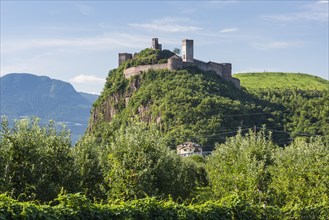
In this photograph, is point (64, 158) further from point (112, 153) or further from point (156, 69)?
point (156, 69)

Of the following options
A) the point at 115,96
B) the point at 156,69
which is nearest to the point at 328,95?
the point at 156,69

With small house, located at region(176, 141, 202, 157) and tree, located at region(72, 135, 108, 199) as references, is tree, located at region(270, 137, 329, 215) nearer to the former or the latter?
tree, located at region(72, 135, 108, 199)

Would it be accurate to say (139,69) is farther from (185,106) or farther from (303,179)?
(303,179)

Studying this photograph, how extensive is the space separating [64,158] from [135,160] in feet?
13.5

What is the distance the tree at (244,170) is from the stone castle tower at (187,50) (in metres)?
152

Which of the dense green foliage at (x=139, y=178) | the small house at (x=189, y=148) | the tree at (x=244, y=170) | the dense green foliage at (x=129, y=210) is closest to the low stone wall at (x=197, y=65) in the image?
the small house at (x=189, y=148)

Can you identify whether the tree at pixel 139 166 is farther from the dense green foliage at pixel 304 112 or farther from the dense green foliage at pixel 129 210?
the dense green foliage at pixel 304 112

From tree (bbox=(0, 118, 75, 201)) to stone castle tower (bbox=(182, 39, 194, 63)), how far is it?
166 m

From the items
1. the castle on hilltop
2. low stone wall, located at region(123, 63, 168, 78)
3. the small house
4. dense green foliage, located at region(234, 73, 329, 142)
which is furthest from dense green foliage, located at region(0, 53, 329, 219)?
low stone wall, located at region(123, 63, 168, 78)

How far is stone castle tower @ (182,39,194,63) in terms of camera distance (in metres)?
193

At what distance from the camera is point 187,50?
193500mm

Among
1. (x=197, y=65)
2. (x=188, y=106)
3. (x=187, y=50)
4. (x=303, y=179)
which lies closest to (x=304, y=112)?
(x=197, y=65)

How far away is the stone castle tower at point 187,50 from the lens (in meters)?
193

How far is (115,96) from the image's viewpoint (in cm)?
19075
